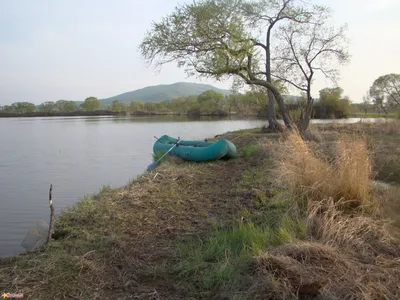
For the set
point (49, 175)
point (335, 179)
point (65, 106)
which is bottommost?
point (49, 175)

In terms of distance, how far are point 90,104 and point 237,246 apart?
346 feet

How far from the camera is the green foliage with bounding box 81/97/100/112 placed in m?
102

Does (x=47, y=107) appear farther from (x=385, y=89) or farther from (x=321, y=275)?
(x=321, y=275)

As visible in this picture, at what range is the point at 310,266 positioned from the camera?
2.99 m

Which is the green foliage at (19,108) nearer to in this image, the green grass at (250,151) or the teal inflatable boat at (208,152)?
the teal inflatable boat at (208,152)

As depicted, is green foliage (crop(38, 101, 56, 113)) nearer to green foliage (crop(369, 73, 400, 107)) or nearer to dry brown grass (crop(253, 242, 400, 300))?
green foliage (crop(369, 73, 400, 107))

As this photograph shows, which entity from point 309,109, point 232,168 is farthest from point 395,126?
point 232,168

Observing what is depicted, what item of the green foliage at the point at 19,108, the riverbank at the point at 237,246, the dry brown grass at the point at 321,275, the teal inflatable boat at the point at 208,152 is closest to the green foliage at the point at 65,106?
the green foliage at the point at 19,108

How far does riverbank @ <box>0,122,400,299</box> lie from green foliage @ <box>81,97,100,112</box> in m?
101

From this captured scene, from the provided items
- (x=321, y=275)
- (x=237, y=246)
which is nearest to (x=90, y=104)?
(x=237, y=246)

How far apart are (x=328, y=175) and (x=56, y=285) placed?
3.74 m

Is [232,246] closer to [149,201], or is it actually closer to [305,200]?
[305,200]

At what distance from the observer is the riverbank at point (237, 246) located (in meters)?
2.94

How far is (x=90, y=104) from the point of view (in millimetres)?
103000
